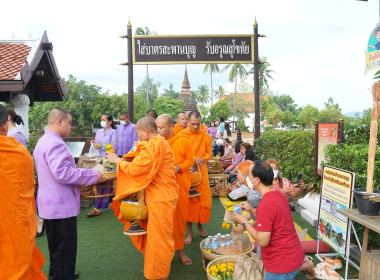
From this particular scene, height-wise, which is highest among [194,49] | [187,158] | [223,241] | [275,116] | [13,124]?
[194,49]

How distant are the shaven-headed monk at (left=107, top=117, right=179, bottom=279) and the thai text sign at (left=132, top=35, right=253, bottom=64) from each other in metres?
5.91

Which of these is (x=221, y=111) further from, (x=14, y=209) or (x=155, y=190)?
(x=14, y=209)

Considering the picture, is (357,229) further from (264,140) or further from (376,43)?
(264,140)

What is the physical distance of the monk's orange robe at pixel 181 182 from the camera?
12.9 ft

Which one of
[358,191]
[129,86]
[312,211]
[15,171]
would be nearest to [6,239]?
[15,171]

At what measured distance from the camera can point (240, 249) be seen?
3.87 meters

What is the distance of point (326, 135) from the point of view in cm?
509

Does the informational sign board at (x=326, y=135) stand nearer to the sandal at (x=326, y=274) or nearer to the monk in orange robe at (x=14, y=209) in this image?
the sandal at (x=326, y=274)

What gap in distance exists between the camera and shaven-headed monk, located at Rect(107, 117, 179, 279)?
10.3 ft

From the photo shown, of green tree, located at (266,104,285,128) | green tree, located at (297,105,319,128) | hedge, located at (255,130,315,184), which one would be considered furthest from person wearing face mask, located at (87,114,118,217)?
green tree, located at (297,105,319,128)

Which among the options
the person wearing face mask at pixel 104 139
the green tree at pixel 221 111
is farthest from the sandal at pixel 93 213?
the green tree at pixel 221 111

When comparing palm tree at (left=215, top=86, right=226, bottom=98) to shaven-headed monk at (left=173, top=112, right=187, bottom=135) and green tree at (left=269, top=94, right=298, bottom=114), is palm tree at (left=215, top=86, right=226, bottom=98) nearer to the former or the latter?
green tree at (left=269, top=94, right=298, bottom=114)

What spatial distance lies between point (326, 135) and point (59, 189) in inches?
160

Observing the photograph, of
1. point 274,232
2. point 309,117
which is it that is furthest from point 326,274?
point 309,117
